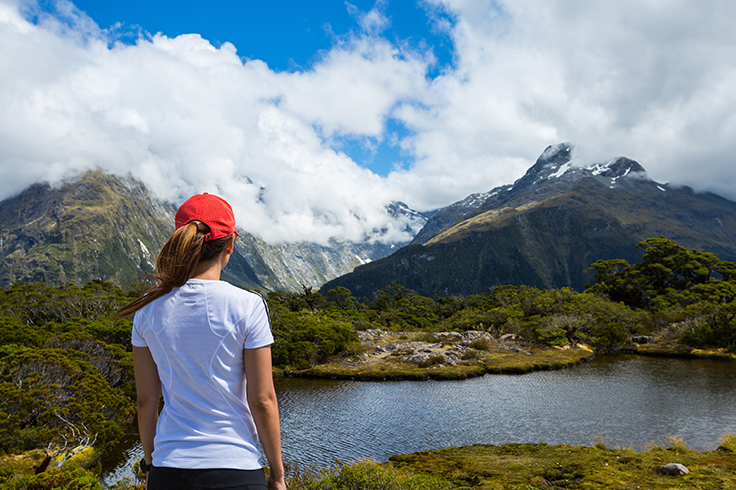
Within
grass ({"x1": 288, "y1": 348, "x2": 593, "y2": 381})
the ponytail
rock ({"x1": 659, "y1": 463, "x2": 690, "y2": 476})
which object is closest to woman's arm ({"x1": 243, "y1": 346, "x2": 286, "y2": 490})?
the ponytail

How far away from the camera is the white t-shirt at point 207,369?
258cm

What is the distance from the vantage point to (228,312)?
8.55 ft

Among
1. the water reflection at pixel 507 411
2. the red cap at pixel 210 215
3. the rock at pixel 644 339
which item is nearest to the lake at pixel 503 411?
the water reflection at pixel 507 411

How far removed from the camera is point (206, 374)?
260 centimetres

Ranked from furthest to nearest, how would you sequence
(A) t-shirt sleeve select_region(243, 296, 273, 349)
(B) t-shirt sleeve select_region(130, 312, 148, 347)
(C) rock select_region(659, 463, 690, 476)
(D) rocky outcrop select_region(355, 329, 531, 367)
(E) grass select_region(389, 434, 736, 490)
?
(D) rocky outcrop select_region(355, 329, 531, 367) < (C) rock select_region(659, 463, 690, 476) < (E) grass select_region(389, 434, 736, 490) < (B) t-shirt sleeve select_region(130, 312, 148, 347) < (A) t-shirt sleeve select_region(243, 296, 273, 349)

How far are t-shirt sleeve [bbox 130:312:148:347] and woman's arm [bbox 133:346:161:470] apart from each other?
0.14ft

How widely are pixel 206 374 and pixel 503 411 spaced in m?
29.5

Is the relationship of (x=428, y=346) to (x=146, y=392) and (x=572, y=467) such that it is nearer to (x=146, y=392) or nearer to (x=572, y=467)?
(x=572, y=467)

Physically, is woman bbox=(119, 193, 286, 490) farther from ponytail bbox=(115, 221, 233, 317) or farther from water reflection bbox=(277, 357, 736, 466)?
water reflection bbox=(277, 357, 736, 466)

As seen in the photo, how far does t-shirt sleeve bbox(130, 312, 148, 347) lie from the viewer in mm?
2770

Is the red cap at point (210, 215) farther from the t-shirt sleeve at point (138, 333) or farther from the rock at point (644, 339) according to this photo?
the rock at point (644, 339)

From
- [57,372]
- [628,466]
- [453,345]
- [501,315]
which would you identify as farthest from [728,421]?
[501,315]

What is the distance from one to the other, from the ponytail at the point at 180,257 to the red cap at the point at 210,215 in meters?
0.05

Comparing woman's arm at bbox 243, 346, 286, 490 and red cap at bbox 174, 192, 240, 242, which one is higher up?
red cap at bbox 174, 192, 240, 242
